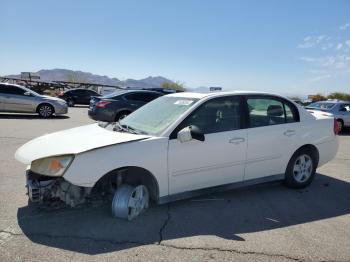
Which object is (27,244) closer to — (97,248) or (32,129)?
(97,248)

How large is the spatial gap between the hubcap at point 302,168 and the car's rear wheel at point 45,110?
1332 cm

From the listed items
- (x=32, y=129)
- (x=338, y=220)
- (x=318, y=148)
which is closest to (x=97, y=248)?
(x=338, y=220)

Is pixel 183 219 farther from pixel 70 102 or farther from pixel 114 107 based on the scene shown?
pixel 70 102

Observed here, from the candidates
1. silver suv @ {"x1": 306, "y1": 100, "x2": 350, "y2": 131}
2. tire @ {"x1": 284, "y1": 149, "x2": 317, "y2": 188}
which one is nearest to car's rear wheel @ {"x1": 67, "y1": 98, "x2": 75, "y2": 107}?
silver suv @ {"x1": 306, "y1": 100, "x2": 350, "y2": 131}

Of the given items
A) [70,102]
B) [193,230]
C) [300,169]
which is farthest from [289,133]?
[70,102]

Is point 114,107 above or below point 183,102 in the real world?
below

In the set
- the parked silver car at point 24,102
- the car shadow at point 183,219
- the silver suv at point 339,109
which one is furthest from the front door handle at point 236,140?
the parked silver car at point 24,102

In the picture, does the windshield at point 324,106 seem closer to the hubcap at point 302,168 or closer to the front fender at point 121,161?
the hubcap at point 302,168

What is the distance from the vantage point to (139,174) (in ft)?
14.5

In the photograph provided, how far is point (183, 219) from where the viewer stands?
4.34 meters

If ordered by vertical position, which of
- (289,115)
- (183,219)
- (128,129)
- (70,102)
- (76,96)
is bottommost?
(70,102)

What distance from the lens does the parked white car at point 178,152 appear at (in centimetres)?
402

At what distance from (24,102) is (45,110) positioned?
982 millimetres

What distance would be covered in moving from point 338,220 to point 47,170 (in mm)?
3772
